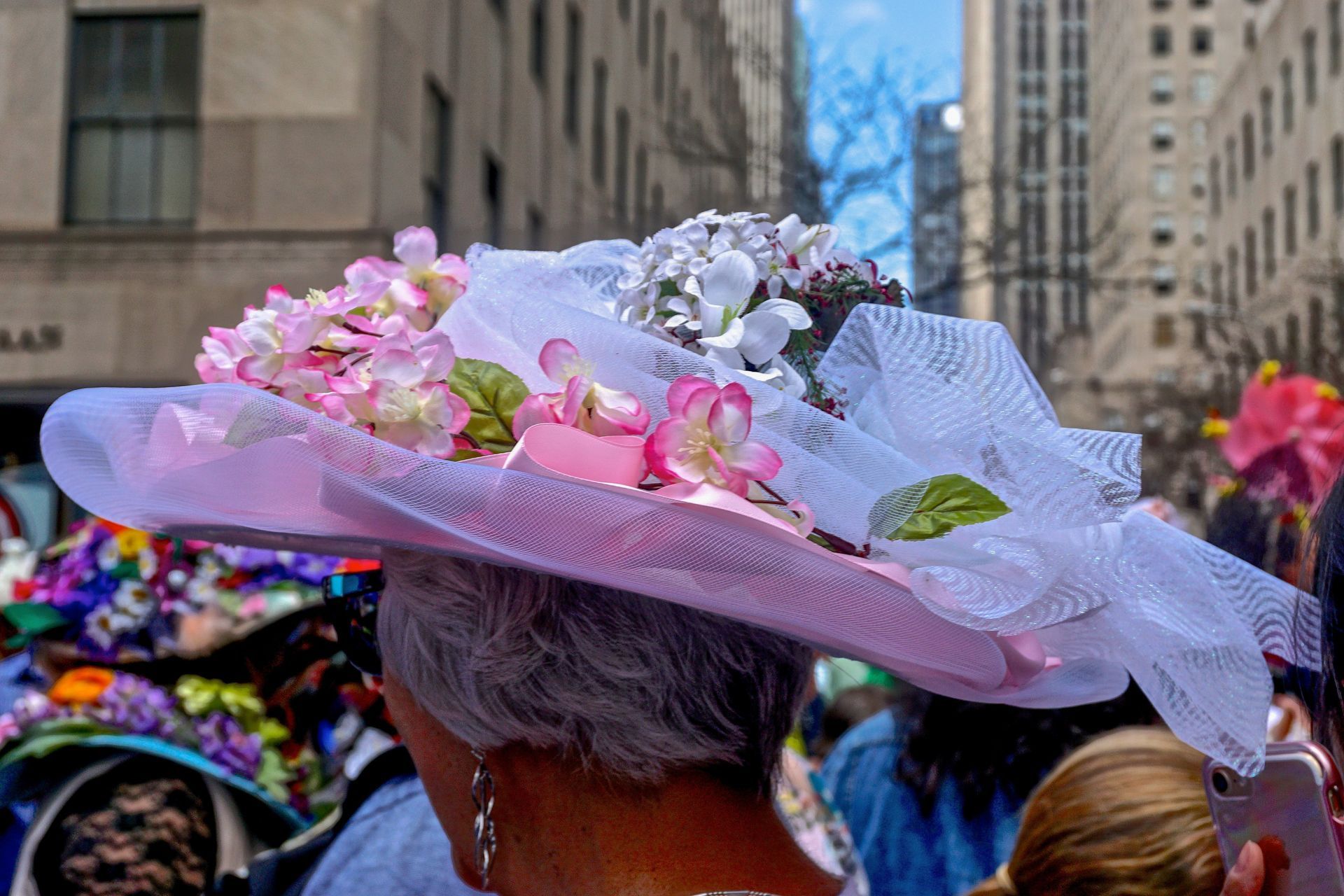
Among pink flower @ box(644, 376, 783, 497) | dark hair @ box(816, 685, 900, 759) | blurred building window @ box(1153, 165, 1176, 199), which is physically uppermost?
blurred building window @ box(1153, 165, 1176, 199)

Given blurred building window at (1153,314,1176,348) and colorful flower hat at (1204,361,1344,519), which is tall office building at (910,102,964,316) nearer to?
colorful flower hat at (1204,361,1344,519)

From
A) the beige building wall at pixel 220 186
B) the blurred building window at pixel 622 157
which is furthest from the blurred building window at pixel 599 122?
the beige building wall at pixel 220 186

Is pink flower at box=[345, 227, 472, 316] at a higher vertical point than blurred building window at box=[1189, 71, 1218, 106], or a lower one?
lower

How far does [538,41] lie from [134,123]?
18.8 feet

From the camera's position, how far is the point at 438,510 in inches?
51.6

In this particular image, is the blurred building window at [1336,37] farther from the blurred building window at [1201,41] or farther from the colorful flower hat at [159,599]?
the blurred building window at [1201,41]

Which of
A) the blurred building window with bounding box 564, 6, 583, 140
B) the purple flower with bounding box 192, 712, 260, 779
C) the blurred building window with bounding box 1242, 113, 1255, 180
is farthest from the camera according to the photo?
the blurred building window with bounding box 1242, 113, 1255, 180

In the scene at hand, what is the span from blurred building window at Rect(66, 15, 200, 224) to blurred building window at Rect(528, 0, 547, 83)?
16.1ft

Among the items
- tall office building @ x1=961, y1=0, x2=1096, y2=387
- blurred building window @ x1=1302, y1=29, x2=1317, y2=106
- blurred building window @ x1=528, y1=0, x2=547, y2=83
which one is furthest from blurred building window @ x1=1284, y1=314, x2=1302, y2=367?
blurred building window @ x1=1302, y1=29, x2=1317, y2=106

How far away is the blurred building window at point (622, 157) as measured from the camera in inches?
790

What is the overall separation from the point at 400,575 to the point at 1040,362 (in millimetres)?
14935

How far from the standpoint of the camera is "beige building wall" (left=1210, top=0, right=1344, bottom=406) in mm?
24016

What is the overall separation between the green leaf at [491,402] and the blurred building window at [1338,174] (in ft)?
103

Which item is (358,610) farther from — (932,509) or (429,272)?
(932,509)
